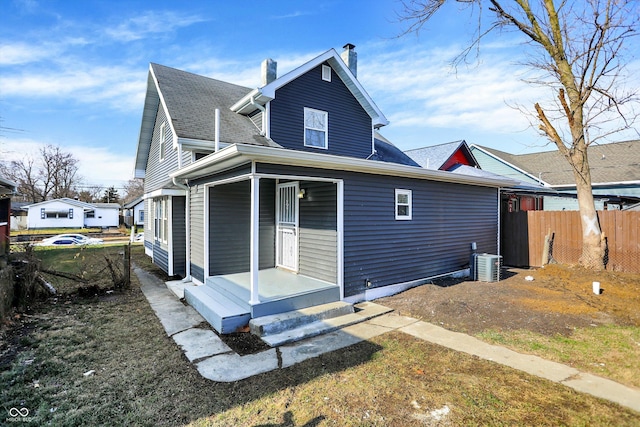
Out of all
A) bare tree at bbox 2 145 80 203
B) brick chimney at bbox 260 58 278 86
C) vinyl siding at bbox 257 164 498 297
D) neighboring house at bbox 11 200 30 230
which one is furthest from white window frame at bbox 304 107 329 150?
bare tree at bbox 2 145 80 203

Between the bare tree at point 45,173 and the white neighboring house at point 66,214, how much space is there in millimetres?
12181

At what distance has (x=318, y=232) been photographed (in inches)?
262

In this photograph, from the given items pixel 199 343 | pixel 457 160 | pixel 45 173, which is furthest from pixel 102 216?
pixel 199 343

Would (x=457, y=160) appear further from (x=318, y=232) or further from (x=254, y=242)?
(x=254, y=242)

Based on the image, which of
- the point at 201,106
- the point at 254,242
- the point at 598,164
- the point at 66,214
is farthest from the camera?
the point at 66,214

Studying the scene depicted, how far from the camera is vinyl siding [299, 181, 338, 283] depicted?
632cm

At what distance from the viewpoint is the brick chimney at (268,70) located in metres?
9.91

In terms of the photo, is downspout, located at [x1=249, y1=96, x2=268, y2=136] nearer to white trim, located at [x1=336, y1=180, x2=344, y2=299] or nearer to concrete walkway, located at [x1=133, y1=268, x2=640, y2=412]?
white trim, located at [x1=336, y1=180, x2=344, y2=299]

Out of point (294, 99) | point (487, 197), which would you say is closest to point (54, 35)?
point (294, 99)

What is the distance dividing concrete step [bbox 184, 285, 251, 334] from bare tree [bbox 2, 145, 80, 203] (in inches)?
1924

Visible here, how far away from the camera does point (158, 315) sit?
595 cm

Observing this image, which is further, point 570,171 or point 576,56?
point 570,171

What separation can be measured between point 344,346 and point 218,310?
7.31 feet

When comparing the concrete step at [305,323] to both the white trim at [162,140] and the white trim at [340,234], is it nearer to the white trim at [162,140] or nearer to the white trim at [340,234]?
the white trim at [340,234]
